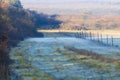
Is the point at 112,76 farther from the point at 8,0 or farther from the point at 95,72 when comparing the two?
the point at 8,0

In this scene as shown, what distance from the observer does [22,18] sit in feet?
413

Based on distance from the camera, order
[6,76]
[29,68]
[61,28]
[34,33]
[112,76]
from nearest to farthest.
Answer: [6,76] → [112,76] → [29,68] → [34,33] → [61,28]

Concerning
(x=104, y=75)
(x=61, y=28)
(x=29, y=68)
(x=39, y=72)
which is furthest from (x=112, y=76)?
(x=61, y=28)

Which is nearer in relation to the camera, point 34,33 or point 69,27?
point 34,33

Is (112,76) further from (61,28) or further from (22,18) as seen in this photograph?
(61,28)

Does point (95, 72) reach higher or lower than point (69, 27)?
higher

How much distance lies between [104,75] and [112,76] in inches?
39.1

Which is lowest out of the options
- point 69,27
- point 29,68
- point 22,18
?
point 69,27

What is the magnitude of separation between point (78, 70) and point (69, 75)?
15.0 ft

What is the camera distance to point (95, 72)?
143ft

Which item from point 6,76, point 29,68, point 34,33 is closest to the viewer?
point 6,76

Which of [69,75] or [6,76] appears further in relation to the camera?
[69,75]

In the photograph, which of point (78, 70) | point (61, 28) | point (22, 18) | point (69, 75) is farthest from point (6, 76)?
point (61, 28)

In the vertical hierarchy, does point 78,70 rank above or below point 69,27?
above
